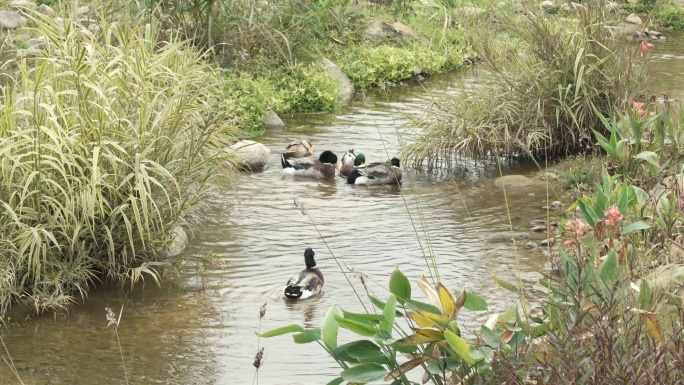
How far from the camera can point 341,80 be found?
12.9 metres

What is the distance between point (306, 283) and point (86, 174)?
1.53m

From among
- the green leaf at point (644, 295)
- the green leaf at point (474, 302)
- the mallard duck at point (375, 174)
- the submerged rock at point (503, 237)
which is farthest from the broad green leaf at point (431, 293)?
the mallard duck at point (375, 174)

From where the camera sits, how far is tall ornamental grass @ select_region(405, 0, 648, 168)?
355 inches

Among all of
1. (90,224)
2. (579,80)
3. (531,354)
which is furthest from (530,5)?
(531,354)

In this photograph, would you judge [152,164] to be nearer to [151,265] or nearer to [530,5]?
[151,265]

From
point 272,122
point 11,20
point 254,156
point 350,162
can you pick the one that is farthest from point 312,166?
point 11,20

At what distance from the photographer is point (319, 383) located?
16.4 feet

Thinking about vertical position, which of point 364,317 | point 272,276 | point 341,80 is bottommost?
point 272,276

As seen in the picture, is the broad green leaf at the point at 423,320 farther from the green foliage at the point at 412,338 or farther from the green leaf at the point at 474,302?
the green leaf at the point at 474,302

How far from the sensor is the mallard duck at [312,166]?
9.24 meters

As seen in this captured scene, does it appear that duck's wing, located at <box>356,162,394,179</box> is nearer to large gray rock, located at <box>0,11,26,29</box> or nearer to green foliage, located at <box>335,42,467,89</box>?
green foliage, located at <box>335,42,467,89</box>

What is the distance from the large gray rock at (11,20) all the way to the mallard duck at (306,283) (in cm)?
833

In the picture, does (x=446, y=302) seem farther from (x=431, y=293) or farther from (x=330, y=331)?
(x=330, y=331)

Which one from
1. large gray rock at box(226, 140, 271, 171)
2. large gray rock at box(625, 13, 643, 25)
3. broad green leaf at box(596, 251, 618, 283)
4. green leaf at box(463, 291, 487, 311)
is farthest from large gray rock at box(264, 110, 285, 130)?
large gray rock at box(625, 13, 643, 25)
